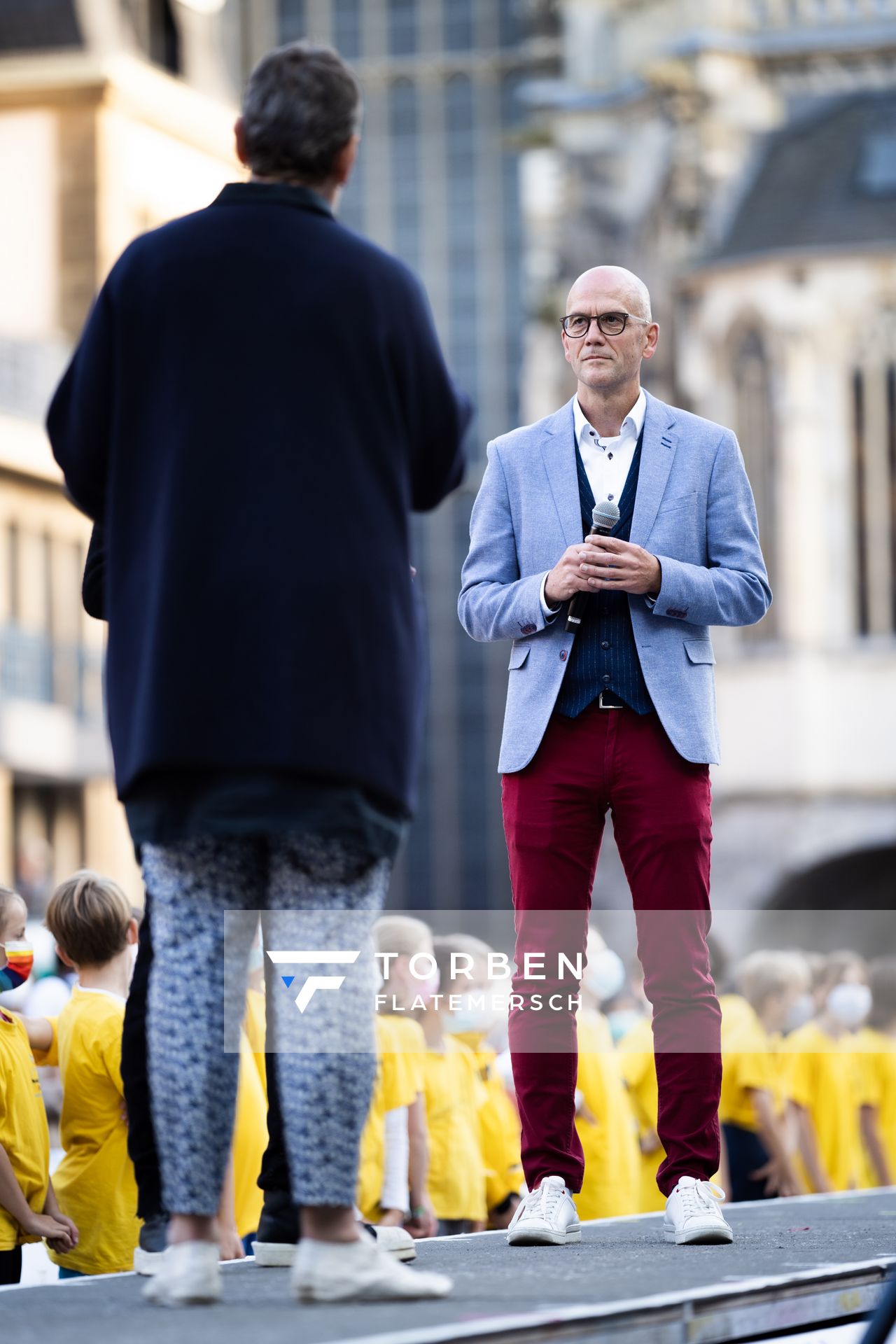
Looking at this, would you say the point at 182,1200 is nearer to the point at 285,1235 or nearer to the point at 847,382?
the point at 285,1235

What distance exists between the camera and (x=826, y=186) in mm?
30625

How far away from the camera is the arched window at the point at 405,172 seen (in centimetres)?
4978

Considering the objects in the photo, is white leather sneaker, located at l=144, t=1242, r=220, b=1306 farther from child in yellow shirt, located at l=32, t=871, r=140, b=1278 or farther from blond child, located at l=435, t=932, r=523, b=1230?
blond child, located at l=435, t=932, r=523, b=1230

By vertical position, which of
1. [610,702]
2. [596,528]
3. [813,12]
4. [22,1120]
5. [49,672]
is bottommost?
[22,1120]

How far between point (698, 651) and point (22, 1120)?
6.14ft

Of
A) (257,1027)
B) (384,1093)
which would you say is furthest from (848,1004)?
(257,1027)

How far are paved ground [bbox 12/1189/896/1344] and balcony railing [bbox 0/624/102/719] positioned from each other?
77.7 feet

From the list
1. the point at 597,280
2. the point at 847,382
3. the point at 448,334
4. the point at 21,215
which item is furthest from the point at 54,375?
the point at 597,280

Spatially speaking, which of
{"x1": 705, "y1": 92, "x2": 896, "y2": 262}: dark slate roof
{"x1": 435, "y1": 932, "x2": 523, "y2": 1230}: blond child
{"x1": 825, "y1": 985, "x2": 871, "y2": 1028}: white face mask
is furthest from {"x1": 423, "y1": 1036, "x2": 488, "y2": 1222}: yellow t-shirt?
{"x1": 705, "y1": 92, "x2": 896, "y2": 262}: dark slate roof

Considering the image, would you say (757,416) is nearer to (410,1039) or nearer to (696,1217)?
(410,1039)

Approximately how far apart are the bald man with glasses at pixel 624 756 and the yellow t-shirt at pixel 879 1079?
5.04 m

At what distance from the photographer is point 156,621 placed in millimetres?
3721

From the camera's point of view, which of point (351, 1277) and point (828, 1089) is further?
point (828, 1089)

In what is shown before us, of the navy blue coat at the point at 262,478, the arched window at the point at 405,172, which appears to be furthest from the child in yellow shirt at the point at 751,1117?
the arched window at the point at 405,172
